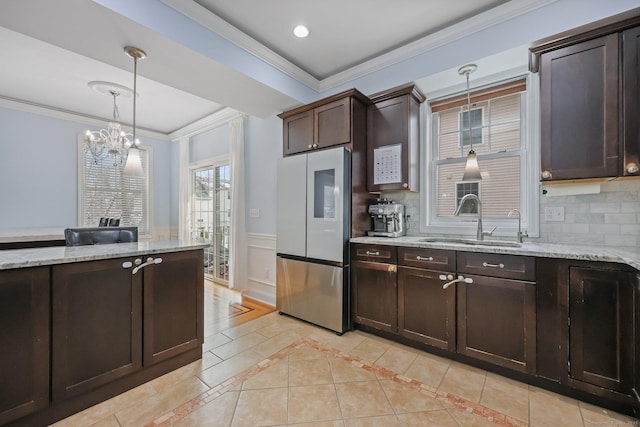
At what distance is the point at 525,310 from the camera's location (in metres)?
1.85

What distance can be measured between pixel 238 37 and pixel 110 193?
13.9 feet

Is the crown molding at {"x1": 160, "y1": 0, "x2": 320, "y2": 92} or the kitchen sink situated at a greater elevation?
the crown molding at {"x1": 160, "y1": 0, "x2": 320, "y2": 92}

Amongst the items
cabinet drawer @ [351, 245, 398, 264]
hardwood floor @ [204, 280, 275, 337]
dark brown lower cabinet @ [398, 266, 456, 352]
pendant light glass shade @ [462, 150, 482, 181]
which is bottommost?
hardwood floor @ [204, 280, 275, 337]

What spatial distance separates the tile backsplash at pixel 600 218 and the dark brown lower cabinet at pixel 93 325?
3.05 metres

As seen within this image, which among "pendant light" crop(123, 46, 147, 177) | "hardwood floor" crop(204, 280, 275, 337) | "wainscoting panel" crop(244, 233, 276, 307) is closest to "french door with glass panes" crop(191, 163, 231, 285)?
"hardwood floor" crop(204, 280, 275, 337)

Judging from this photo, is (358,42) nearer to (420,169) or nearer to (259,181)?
(420,169)

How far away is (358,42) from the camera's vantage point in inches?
109

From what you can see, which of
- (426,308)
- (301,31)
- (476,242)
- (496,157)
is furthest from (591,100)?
(301,31)

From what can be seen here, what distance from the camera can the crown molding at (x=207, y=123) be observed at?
4406 millimetres

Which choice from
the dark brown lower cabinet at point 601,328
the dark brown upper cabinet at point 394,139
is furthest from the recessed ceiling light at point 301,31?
the dark brown lower cabinet at point 601,328

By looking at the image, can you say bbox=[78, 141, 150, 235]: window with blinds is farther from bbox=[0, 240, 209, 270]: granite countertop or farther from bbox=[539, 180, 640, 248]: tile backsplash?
bbox=[539, 180, 640, 248]: tile backsplash

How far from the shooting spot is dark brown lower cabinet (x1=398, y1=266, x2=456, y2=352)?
84.4 inches

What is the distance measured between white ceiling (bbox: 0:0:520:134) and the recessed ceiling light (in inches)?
1.9

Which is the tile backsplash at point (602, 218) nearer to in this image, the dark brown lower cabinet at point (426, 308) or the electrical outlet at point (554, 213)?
the electrical outlet at point (554, 213)
